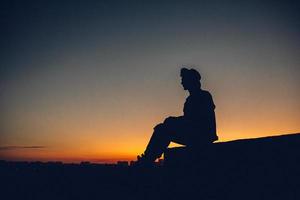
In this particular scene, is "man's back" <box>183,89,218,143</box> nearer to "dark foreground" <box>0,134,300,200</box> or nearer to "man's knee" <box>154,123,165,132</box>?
"man's knee" <box>154,123,165,132</box>

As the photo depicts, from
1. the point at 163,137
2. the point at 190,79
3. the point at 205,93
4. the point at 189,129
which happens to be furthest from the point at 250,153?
the point at 190,79

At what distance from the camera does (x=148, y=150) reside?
20.6 feet

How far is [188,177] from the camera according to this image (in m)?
5.71

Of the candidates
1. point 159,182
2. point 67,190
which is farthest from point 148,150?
point 67,190

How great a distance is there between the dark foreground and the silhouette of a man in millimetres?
301

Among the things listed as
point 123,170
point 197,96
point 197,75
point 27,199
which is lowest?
point 27,199

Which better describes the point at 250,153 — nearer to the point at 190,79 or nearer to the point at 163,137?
the point at 163,137

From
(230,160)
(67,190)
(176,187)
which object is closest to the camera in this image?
(230,160)

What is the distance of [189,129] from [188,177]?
40.3 inches

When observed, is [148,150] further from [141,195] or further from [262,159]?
[262,159]

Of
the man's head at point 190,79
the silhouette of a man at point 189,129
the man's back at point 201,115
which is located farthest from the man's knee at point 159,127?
the man's head at point 190,79

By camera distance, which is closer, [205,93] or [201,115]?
[201,115]

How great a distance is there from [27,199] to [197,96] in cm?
356

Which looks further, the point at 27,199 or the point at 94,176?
the point at 94,176
